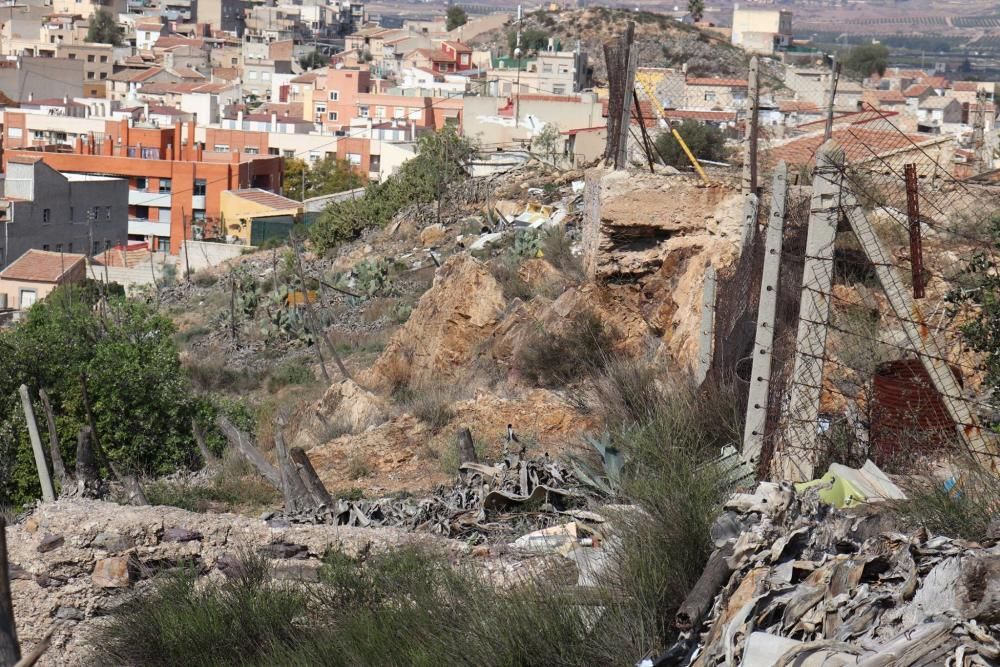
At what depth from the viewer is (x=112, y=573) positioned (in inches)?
283

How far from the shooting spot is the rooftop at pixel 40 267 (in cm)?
3547

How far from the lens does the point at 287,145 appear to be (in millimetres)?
61906

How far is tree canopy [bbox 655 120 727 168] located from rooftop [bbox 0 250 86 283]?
18.8 m

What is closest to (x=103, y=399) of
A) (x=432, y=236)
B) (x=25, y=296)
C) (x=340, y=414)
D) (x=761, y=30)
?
(x=340, y=414)

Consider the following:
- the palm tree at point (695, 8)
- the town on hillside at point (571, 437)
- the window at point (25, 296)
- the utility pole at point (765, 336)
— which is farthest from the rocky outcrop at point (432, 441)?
the palm tree at point (695, 8)

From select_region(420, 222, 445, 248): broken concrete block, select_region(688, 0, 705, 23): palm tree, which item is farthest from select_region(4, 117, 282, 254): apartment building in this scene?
select_region(688, 0, 705, 23): palm tree

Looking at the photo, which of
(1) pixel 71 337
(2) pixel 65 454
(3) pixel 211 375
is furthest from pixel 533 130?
(2) pixel 65 454

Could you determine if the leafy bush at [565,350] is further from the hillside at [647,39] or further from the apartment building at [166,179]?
the hillside at [647,39]

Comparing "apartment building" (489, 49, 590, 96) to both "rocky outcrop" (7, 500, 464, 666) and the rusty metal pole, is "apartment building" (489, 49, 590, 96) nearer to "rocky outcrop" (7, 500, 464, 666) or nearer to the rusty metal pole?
"rocky outcrop" (7, 500, 464, 666)

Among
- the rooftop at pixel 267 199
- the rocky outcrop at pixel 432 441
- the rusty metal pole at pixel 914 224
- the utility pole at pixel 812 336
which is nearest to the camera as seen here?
the rusty metal pole at pixel 914 224

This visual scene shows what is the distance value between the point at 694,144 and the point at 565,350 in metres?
12.1

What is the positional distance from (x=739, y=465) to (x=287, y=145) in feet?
189

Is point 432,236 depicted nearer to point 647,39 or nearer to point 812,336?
point 812,336

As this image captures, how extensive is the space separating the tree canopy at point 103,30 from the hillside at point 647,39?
118ft
